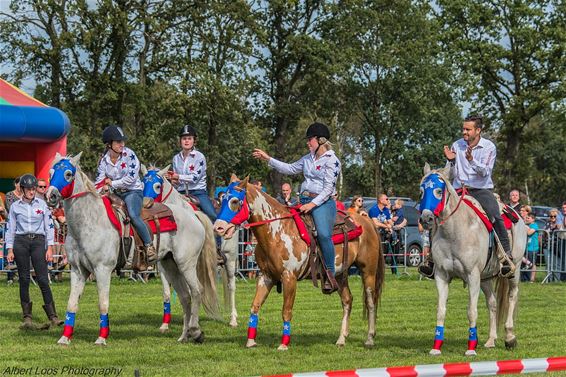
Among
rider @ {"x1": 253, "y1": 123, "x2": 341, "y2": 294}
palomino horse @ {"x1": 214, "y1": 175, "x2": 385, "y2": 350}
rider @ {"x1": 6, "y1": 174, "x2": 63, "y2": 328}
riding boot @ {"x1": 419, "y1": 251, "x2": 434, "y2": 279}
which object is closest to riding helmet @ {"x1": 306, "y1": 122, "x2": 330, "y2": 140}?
rider @ {"x1": 253, "y1": 123, "x2": 341, "y2": 294}

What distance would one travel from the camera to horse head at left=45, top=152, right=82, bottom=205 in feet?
40.0

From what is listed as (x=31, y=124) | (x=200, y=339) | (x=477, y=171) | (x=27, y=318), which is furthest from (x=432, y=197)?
(x=31, y=124)

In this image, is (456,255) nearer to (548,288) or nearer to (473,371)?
(473,371)

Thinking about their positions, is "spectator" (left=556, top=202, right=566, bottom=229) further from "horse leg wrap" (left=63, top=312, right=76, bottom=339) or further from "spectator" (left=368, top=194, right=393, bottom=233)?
"horse leg wrap" (left=63, top=312, right=76, bottom=339)

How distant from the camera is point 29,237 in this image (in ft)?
48.3

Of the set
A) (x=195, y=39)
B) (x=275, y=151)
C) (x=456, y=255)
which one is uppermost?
(x=195, y=39)

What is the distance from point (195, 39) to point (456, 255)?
108 feet

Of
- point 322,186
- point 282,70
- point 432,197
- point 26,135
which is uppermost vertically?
point 282,70

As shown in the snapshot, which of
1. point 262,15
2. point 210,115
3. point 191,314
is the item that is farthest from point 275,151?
point 191,314

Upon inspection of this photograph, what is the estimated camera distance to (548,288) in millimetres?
23797

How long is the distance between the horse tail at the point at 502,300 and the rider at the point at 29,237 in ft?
21.4

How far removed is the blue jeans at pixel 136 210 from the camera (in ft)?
43.3

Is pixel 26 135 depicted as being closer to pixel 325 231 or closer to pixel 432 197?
pixel 325 231

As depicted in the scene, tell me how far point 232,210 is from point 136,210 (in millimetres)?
1928
